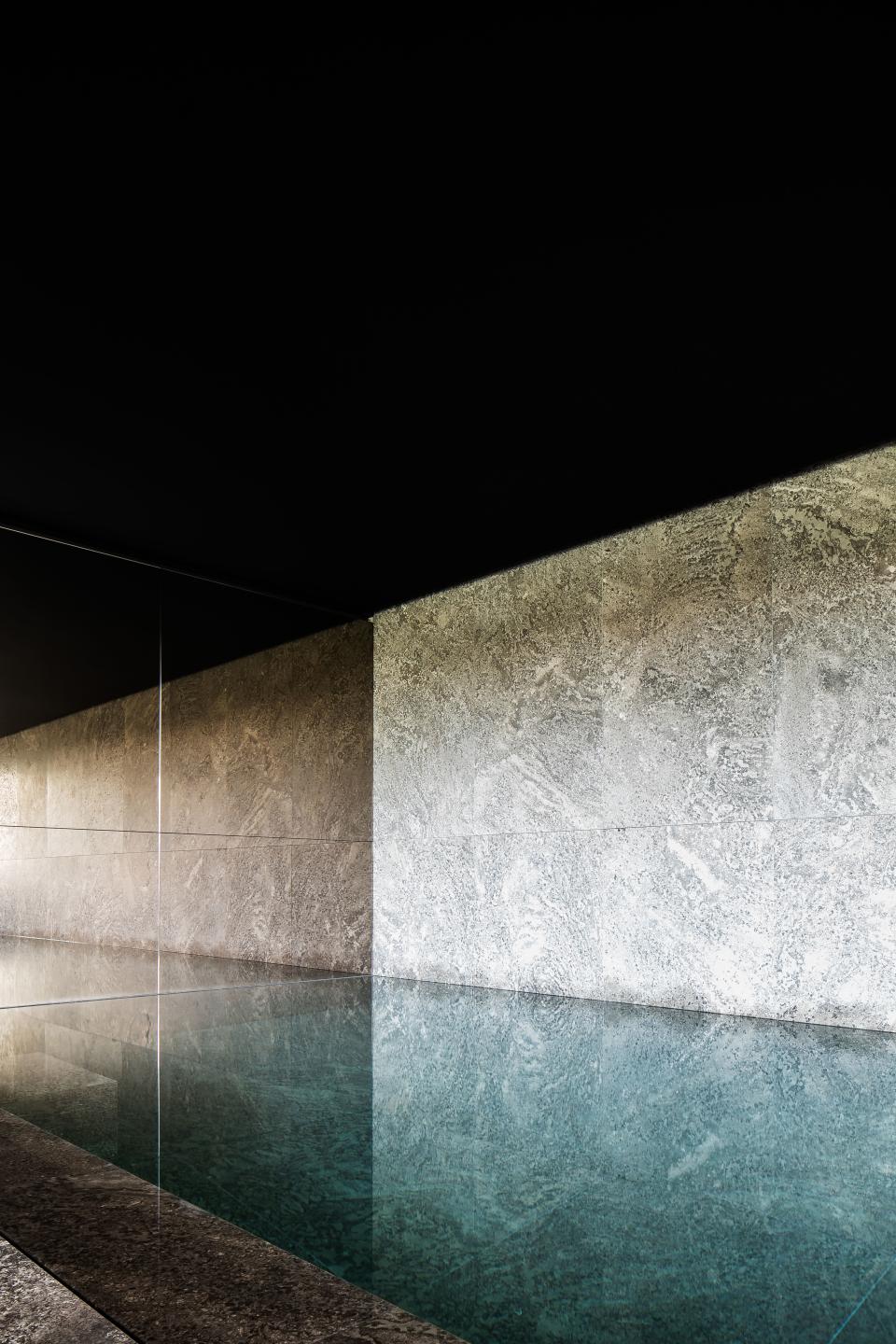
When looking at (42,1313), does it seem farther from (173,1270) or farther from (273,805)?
(273,805)

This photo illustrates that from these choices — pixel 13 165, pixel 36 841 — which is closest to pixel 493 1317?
pixel 13 165

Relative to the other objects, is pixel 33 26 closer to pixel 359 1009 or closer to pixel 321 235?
pixel 321 235

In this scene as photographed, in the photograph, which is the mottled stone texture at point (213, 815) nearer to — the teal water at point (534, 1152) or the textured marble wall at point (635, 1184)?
the teal water at point (534, 1152)

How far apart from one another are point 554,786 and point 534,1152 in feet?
14.7

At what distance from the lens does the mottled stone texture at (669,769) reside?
6309mm

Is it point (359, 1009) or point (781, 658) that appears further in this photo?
point (359, 1009)

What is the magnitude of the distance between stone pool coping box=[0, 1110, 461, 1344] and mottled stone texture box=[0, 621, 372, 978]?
4.19m

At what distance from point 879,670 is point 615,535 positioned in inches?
90.6

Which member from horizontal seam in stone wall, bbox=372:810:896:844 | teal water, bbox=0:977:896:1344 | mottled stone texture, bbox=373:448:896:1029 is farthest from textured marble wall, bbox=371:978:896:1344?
horizontal seam in stone wall, bbox=372:810:896:844

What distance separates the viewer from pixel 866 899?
20.2 ft

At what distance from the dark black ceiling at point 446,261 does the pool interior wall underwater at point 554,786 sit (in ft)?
2.76

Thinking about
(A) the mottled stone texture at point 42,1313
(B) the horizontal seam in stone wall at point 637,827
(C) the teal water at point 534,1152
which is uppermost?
(B) the horizontal seam in stone wall at point 637,827

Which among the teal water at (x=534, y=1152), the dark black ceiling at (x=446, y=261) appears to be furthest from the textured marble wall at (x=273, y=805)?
the dark black ceiling at (x=446, y=261)

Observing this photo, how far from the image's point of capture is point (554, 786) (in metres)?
7.96
